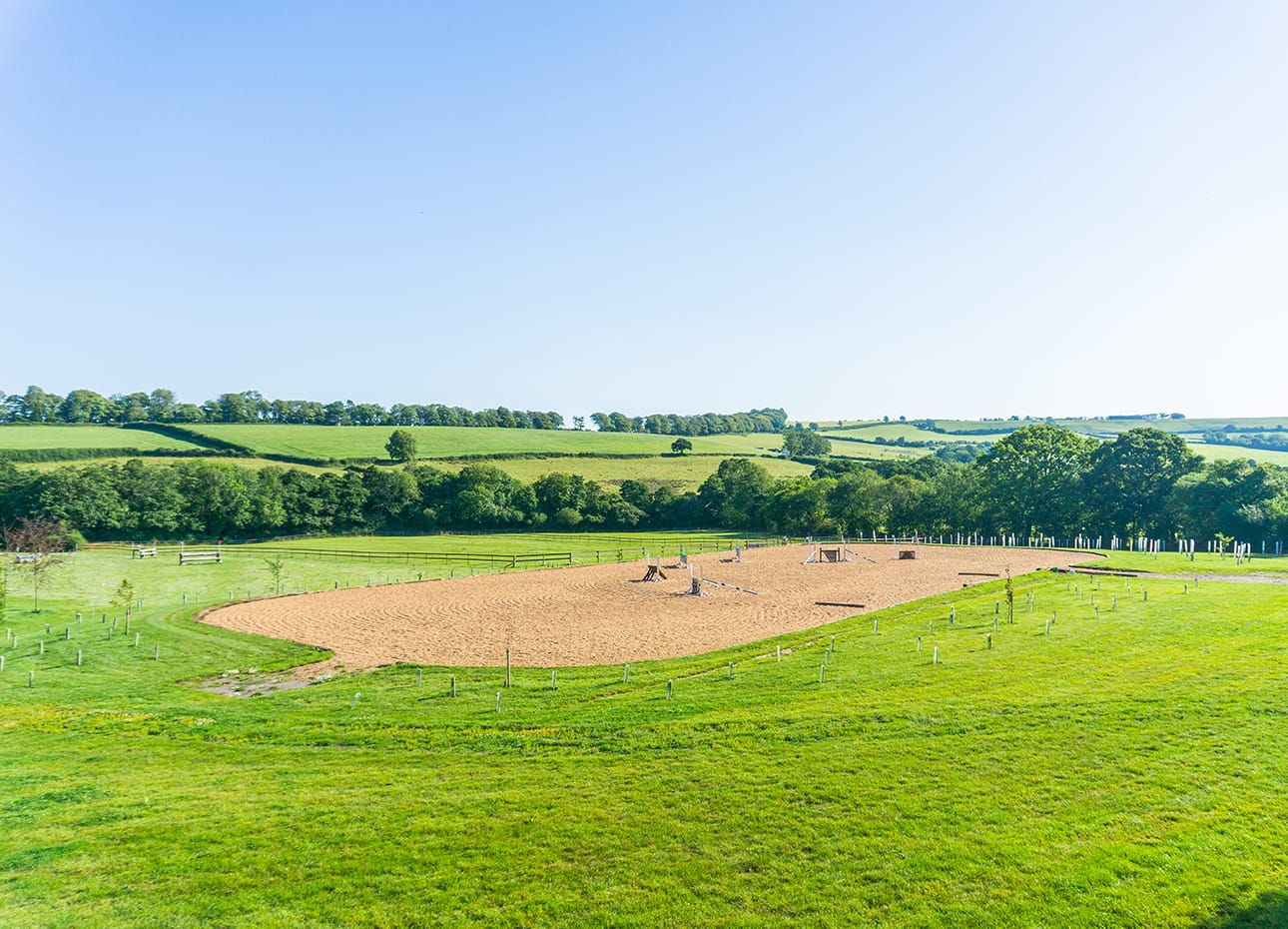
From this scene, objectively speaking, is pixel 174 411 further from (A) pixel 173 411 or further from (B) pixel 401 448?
(B) pixel 401 448

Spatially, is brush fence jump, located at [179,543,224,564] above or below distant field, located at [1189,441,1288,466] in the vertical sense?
below

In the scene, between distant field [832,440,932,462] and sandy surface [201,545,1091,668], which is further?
distant field [832,440,932,462]

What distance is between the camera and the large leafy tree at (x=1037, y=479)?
8181cm

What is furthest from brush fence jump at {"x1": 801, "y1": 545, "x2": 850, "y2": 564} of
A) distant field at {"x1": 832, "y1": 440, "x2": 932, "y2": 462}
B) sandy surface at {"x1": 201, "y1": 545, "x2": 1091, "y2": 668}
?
distant field at {"x1": 832, "y1": 440, "x2": 932, "y2": 462}

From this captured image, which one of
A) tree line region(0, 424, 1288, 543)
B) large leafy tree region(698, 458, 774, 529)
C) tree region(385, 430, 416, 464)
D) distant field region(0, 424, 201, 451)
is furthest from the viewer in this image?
tree region(385, 430, 416, 464)

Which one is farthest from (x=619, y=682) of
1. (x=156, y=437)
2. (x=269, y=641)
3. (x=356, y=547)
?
(x=156, y=437)

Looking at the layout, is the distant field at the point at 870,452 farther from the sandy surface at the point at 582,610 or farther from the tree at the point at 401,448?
the sandy surface at the point at 582,610

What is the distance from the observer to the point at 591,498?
365 feet

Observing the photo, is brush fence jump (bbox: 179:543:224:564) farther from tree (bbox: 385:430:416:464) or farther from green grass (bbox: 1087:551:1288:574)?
green grass (bbox: 1087:551:1288:574)

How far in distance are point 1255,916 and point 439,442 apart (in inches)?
5738

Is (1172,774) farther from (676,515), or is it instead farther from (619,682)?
(676,515)

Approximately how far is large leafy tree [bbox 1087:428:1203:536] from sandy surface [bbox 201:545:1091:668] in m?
21.2

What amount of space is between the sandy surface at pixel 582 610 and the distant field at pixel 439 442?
278 ft

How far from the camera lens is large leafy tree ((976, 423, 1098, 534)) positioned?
8181 centimetres
